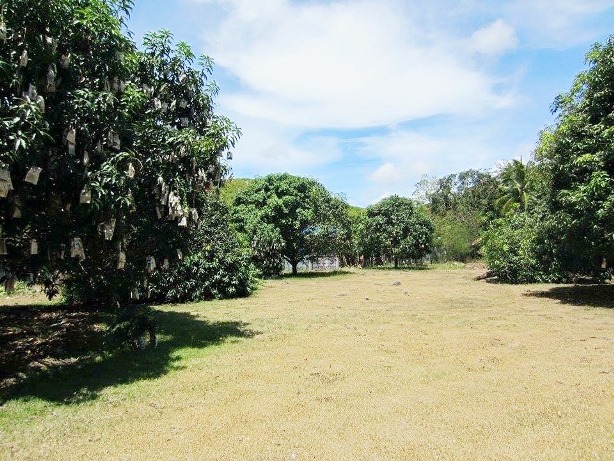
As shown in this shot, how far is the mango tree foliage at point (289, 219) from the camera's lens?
92.7ft

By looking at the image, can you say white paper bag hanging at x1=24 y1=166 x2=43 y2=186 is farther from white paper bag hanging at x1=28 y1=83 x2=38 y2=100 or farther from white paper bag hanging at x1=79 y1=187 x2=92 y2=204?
white paper bag hanging at x1=28 y1=83 x2=38 y2=100

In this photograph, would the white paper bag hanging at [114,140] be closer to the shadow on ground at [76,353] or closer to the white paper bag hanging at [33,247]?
the white paper bag hanging at [33,247]

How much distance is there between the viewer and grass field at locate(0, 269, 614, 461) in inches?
183

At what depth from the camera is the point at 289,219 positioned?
28906 mm

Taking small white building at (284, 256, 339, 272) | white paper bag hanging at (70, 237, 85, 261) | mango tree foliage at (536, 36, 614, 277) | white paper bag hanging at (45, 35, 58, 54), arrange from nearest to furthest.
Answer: white paper bag hanging at (45, 35, 58, 54) → white paper bag hanging at (70, 237, 85, 261) → mango tree foliage at (536, 36, 614, 277) → small white building at (284, 256, 339, 272)

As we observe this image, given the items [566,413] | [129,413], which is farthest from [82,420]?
[566,413]

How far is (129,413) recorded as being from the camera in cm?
Result: 570

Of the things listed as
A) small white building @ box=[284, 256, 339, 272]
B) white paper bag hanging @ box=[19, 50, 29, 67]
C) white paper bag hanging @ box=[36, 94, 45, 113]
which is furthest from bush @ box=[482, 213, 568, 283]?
white paper bag hanging @ box=[19, 50, 29, 67]

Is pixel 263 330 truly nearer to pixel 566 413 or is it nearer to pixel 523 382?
pixel 523 382

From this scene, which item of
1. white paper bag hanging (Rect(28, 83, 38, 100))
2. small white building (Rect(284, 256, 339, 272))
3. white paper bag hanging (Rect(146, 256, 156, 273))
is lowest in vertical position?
small white building (Rect(284, 256, 339, 272))

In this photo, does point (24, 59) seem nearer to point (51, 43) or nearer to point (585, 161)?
point (51, 43)

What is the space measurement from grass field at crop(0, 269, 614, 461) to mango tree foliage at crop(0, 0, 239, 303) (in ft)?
7.08

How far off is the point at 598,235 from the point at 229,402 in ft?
41.7

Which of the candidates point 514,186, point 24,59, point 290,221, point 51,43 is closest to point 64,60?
point 51,43
